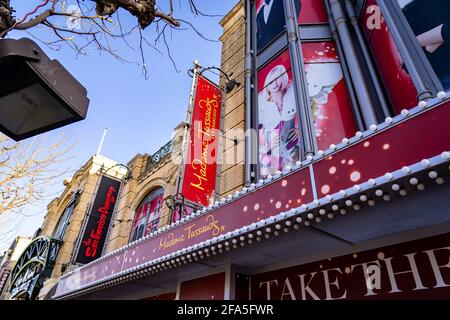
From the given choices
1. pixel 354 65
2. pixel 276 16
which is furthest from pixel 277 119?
pixel 276 16

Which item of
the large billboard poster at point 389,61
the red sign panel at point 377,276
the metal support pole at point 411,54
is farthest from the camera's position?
the large billboard poster at point 389,61

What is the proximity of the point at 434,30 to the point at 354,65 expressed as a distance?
1.55m

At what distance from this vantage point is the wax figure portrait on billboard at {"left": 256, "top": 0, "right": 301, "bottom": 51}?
30.4 feet

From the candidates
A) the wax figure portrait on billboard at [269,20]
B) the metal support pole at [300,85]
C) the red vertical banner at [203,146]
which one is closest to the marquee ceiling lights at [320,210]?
the metal support pole at [300,85]

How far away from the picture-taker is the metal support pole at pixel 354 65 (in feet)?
18.8

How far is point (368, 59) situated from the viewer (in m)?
6.36

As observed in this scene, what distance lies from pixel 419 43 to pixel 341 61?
6.83 feet

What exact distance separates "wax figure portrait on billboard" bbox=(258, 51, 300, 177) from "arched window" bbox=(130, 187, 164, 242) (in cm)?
549

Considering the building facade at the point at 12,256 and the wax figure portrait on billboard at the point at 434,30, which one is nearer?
the wax figure portrait on billboard at the point at 434,30

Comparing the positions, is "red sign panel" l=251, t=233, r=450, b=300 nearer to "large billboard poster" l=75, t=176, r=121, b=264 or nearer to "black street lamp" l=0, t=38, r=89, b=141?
"black street lamp" l=0, t=38, r=89, b=141

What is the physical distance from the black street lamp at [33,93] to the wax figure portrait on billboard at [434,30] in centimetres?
534

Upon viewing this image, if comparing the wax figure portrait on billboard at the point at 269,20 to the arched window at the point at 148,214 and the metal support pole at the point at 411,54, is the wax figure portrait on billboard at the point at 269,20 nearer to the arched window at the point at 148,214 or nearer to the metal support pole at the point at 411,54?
the metal support pole at the point at 411,54

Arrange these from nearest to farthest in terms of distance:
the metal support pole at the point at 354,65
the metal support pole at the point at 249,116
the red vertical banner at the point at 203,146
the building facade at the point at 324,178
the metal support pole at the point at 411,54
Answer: the building facade at the point at 324,178
the metal support pole at the point at 411,54
the metal support pole at the point at 354,65
the metal support pole at the point at 249,116
the red vertical banner at the point at 203,146

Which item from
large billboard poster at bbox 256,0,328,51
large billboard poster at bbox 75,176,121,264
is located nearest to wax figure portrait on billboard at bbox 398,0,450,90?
large billboard poster at bbox 256,0,328,51
